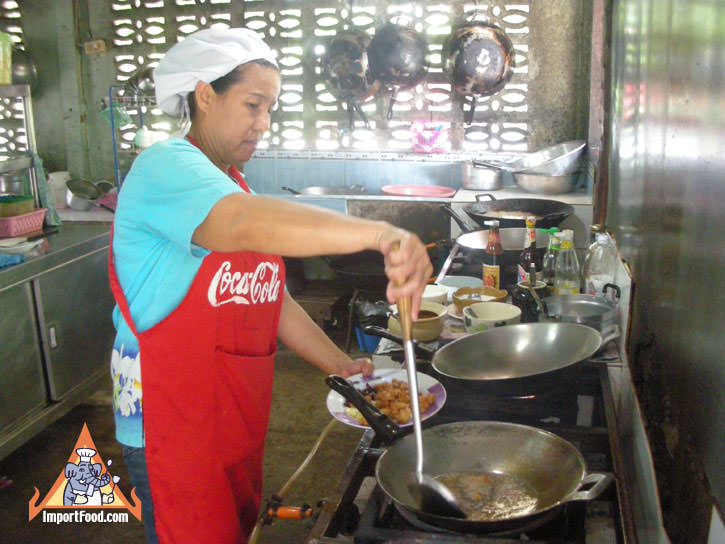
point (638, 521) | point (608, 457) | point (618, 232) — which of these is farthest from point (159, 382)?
point (618, 232)

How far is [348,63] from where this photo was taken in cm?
584

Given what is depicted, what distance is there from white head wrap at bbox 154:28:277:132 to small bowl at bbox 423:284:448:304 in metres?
1.36

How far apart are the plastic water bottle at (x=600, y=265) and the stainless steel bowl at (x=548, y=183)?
8.00ft

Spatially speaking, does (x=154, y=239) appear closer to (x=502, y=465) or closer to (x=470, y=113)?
(x=502, y=465)

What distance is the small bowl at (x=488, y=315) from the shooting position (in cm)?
237

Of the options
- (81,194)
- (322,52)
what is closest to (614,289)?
(322,52)

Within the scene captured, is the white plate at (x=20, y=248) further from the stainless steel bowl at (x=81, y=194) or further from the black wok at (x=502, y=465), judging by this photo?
the black wok at (x=502, y=465)

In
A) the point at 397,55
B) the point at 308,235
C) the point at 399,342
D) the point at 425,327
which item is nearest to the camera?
the point at 308,235

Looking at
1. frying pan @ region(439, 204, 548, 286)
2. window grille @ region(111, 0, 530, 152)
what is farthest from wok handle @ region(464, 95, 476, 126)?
frying pan @ region(439, 204, 548, 286)

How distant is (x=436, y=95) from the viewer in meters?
6.25

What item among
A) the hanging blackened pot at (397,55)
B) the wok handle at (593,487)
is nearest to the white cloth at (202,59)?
the wok handle at (593,487)

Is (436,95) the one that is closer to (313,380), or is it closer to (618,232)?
(313,380)

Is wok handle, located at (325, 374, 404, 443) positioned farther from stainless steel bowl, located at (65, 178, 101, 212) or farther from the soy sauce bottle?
stainless steel bowl, located at (65, 178, 101, 212)

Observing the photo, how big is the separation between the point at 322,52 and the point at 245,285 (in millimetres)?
4964
